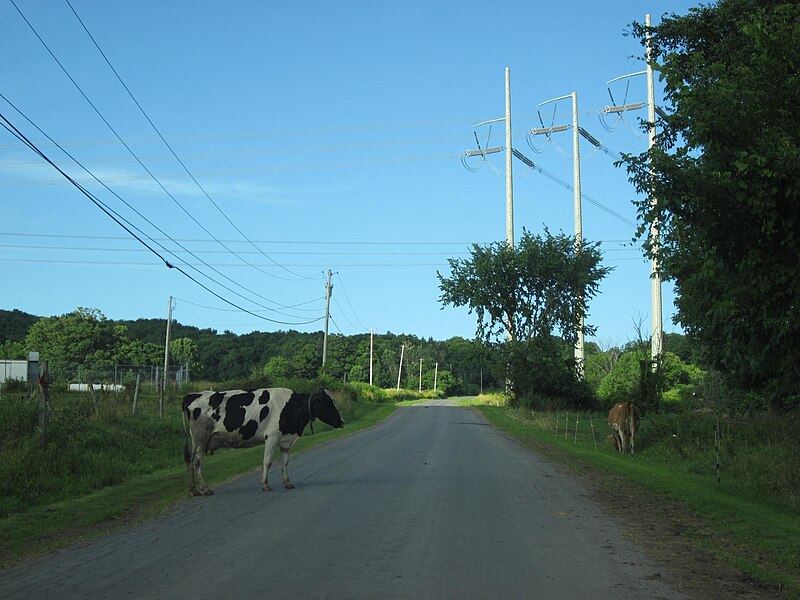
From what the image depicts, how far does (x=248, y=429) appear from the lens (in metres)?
15.5

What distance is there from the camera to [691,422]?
24.2 metres

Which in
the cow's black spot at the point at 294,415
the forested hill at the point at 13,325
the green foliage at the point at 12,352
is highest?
the forested hill at the point at 13,325

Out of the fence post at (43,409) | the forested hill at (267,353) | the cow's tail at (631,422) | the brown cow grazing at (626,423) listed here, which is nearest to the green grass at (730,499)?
the brown cow grazing at (626,423)

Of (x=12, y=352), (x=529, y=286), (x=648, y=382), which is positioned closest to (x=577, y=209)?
(x=529, y=286)

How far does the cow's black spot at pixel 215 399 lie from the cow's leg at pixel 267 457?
1151 millimetres

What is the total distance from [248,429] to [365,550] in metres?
7.14

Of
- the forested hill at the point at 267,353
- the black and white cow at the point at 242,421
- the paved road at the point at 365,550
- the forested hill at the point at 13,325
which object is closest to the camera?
the paved road at the point at 365,550

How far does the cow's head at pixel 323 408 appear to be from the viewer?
16641 millimetres

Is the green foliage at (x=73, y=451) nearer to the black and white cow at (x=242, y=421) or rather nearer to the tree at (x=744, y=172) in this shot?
the black and white cow at (x=242, y=421)

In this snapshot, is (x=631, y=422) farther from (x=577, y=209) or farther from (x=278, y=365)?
(x=278, y=365)

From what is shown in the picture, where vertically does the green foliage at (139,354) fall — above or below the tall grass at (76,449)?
above

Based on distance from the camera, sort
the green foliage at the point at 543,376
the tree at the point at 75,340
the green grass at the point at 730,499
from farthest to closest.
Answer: the tree at the point at 75,340
the green foliage at the point at 543,376
the green grass at the point at 730,499

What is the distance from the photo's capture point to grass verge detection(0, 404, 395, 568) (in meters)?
10.2

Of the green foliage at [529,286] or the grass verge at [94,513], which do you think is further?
the green foliage at [529,286]
